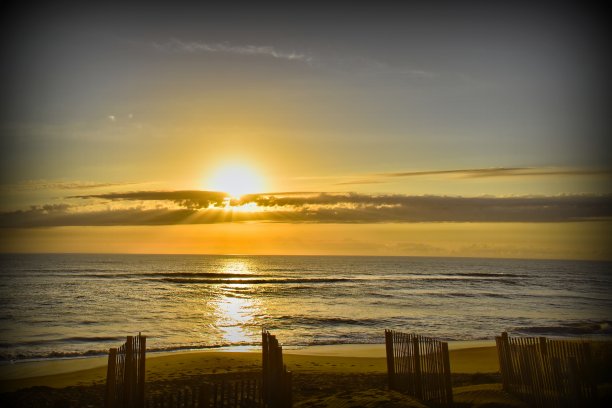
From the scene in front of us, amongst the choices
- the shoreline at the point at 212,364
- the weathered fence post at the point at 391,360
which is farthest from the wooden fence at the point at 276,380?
the shoreline at the point at 212,364

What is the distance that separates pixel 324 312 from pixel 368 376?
80.1ft

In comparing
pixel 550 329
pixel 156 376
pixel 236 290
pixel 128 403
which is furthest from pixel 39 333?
pixel 236 290

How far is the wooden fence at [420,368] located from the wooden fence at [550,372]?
6.58ft

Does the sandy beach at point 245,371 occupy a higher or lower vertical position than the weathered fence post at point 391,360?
lower

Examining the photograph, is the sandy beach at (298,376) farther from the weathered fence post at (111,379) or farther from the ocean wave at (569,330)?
the ocean wave at (569,330)

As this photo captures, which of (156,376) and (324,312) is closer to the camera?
(156,376)

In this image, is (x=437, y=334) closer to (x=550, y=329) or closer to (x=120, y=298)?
(x=550, y=329)

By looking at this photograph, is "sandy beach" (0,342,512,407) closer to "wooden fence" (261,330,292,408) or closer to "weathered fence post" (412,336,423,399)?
"weathered fence post" (412,336,423,399)

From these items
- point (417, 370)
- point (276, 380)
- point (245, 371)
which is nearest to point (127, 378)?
point (276, 380)

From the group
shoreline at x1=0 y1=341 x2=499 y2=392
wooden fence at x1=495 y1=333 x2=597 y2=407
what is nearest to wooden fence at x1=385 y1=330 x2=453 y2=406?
wooden fence at x1=495 y1=333 x2=597 y2=407

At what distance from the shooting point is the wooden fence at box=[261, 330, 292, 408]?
35.8 feet

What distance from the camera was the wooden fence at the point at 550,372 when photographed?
10430 mm

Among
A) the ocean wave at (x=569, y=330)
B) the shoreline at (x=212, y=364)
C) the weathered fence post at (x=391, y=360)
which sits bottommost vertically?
the ocean wave at (x=569, y=330)

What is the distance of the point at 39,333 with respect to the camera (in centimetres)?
3095
